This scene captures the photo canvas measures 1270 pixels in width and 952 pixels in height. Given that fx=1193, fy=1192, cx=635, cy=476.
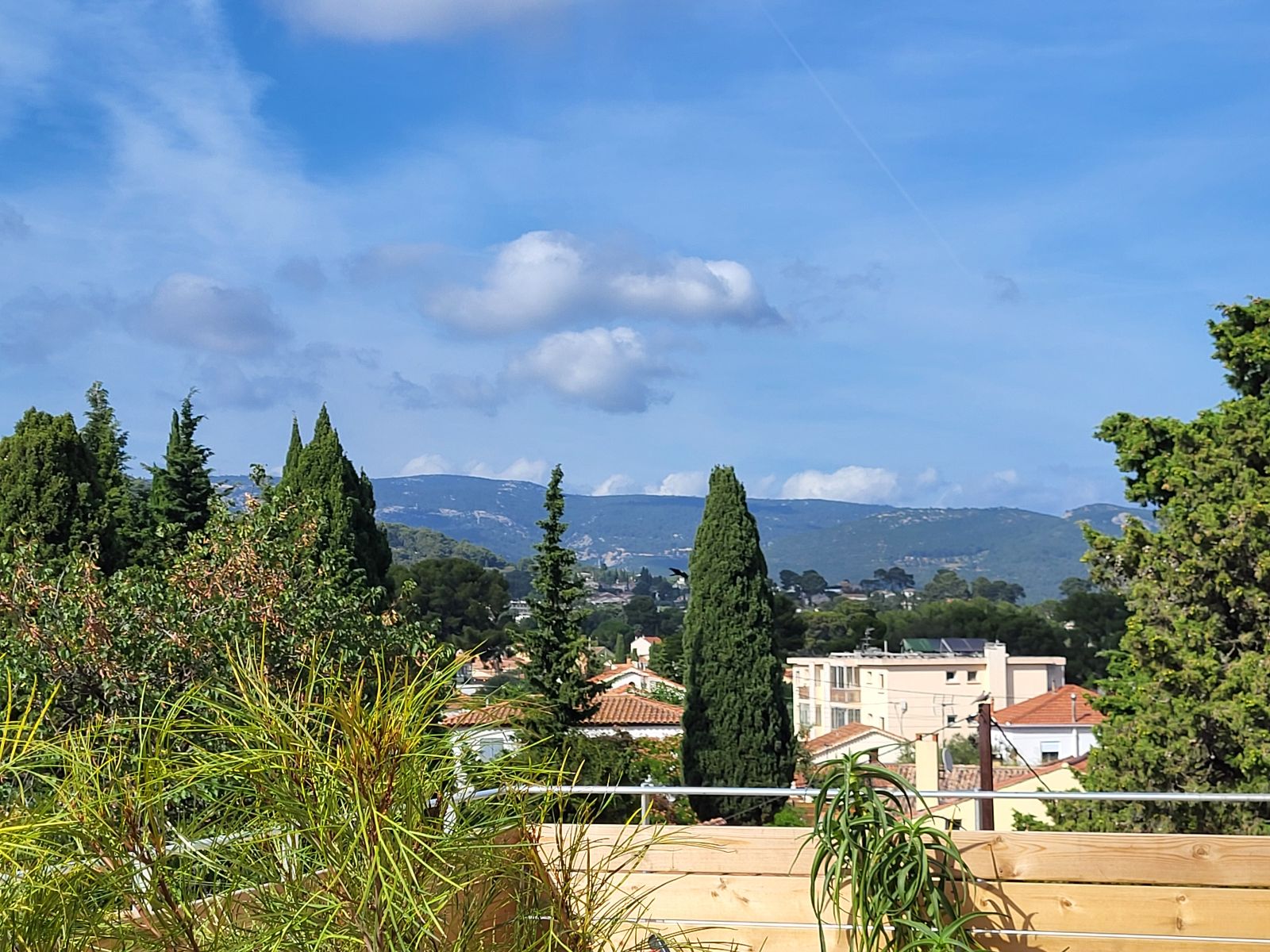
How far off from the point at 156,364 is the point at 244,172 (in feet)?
123

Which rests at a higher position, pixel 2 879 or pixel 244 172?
pixel 244 172

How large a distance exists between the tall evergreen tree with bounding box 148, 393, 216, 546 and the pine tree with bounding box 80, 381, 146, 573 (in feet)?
1.11

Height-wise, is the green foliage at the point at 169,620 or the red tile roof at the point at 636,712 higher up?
the green foliage at the point at 169,620

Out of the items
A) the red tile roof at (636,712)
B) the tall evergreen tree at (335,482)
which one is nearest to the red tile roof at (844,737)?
the red tile roof at (636,712)

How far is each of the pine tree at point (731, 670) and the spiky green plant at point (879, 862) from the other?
572 inches

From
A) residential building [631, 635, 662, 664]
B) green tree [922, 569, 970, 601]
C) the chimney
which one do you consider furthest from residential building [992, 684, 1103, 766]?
green tree [922, 569, 970, 601]

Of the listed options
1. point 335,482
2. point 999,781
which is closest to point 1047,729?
point 999,781

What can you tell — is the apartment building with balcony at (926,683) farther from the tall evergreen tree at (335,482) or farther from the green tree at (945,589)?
the green tree at (945,589)

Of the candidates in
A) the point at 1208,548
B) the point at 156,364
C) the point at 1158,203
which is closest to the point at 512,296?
the point at 1158,203

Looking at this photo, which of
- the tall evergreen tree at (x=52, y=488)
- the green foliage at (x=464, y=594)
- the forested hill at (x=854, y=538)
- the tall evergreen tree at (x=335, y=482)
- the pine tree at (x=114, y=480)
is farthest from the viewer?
the forested hill at (x=854, y=538)

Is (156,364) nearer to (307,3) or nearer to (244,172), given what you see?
(244,172)

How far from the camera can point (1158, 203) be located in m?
13.2

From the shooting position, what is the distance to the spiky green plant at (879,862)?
2416mm

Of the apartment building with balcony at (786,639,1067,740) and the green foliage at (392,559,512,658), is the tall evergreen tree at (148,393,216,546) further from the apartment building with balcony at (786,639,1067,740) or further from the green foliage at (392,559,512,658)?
the apartment building with balcony at (786,639,1067,740)
